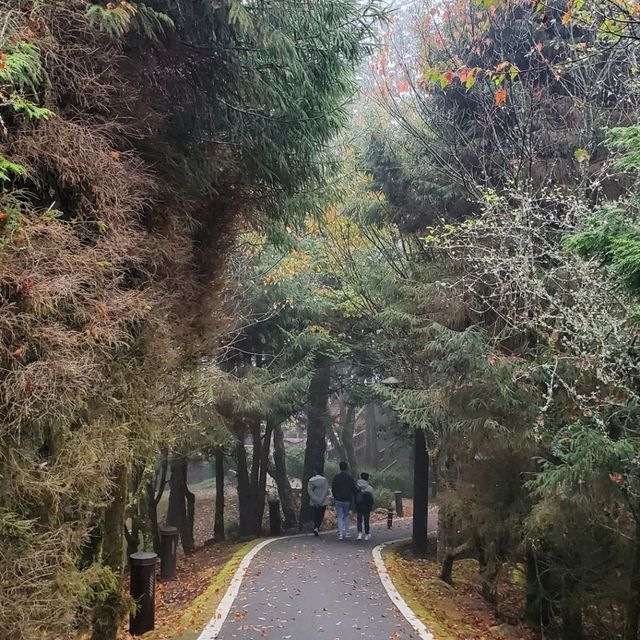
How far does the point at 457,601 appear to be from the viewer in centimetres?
988

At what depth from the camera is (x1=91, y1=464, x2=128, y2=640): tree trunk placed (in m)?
5.70

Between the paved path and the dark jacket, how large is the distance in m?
1.62

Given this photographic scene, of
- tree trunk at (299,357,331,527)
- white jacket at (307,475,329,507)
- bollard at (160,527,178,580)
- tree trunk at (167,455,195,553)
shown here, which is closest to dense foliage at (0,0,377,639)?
bollard at (160,527,178,580)

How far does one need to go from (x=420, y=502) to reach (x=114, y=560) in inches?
405

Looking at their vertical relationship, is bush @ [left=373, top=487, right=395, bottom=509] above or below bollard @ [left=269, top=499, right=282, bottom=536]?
below

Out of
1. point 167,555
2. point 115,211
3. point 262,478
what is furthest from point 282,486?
point 115,211

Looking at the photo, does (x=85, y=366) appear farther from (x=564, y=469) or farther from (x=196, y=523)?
(x=196, y=523)

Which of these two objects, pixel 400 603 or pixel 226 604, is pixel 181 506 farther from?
pixel 400 603

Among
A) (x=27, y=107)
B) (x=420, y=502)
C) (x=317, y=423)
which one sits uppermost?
(x=27, y=107)

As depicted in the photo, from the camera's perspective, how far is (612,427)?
6.67 m

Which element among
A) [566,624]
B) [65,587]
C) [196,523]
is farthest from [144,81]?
[196,523]

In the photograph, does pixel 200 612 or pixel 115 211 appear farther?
pixel 200 612

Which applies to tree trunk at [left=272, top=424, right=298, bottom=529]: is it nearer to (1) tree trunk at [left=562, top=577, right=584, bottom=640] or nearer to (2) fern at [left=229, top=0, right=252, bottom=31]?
(1) tree trunk at [left=562, top=577, right=584, bottom=640]

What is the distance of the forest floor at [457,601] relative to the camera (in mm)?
7699
